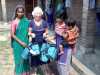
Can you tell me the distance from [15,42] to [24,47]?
213mm

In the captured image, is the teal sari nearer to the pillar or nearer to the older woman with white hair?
the older woman with white hair

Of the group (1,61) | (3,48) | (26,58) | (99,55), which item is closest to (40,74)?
(26,58)

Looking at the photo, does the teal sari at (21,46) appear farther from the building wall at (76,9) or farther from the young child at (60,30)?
the building wall at (76,9)

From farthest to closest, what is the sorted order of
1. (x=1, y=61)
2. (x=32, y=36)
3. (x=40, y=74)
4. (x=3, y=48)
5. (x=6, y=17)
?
(x=6, y=17), (x=3, y=48), (x=1, y=61), (x=40, y=74), (x=32, y=36)

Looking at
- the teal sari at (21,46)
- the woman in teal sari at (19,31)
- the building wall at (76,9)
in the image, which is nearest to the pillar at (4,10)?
the building wall at (76,9)

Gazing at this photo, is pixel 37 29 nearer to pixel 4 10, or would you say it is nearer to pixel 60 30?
pixel 60 30

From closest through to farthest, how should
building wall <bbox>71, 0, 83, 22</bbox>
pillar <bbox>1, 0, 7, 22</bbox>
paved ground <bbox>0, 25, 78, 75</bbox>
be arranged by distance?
paved ground <bbox>0, 25, 78, 75</bbox> → building wall <bbox>71, 0, 83, 22</bbox> → pillar <bbox>1, 0, 7, 22</bbox>

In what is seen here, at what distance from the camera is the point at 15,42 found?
23.0 ft

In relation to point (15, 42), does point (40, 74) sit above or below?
below

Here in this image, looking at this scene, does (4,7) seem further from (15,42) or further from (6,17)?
(15,42)

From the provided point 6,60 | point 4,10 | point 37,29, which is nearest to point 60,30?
point 37,29

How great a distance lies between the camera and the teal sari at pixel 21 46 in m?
6.93

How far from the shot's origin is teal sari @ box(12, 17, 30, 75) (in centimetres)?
693

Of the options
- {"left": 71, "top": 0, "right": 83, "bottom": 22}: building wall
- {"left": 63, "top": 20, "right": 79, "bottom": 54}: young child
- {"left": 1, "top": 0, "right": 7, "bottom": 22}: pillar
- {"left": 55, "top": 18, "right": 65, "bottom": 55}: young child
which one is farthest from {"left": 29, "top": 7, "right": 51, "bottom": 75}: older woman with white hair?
{"left": 1, "top": 0, "right": 7, "bottom": 22}: pillar
